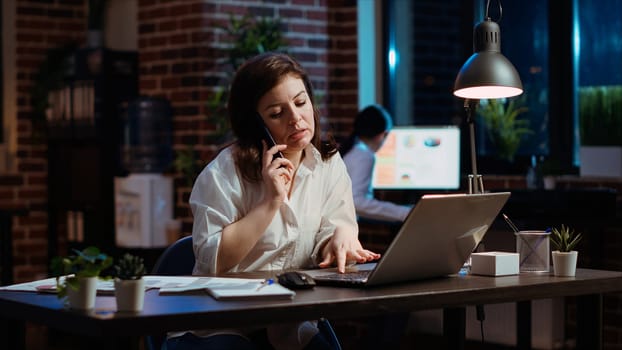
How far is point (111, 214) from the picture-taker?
19.3 ft

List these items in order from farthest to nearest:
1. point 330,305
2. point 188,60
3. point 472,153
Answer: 1. point 188,60
2. point 472,153
3. point 330,305

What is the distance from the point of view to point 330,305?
196cm

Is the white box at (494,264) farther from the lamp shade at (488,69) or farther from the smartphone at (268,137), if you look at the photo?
the smartphone at (268,137)

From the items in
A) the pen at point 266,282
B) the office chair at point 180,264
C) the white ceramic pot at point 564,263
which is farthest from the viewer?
the office chair at point 180,264

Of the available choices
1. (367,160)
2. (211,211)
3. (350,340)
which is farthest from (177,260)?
(350,340)

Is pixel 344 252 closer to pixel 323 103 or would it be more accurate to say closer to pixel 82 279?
pixel 82 279

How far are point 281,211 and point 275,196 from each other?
0.52ft

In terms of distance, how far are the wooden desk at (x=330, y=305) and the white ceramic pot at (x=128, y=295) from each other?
3 cm

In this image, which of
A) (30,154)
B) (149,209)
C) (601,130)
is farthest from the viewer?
(30,154)

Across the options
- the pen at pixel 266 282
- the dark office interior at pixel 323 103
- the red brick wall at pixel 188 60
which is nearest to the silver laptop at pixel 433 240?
the pen at pixel 266 282

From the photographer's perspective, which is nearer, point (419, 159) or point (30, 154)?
point (419, 159)

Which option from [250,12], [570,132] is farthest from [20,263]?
[570,132]

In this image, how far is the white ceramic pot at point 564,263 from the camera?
2379mm

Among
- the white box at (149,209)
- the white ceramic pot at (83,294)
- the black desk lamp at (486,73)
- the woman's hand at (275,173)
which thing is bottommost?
the white box at (149,209)
